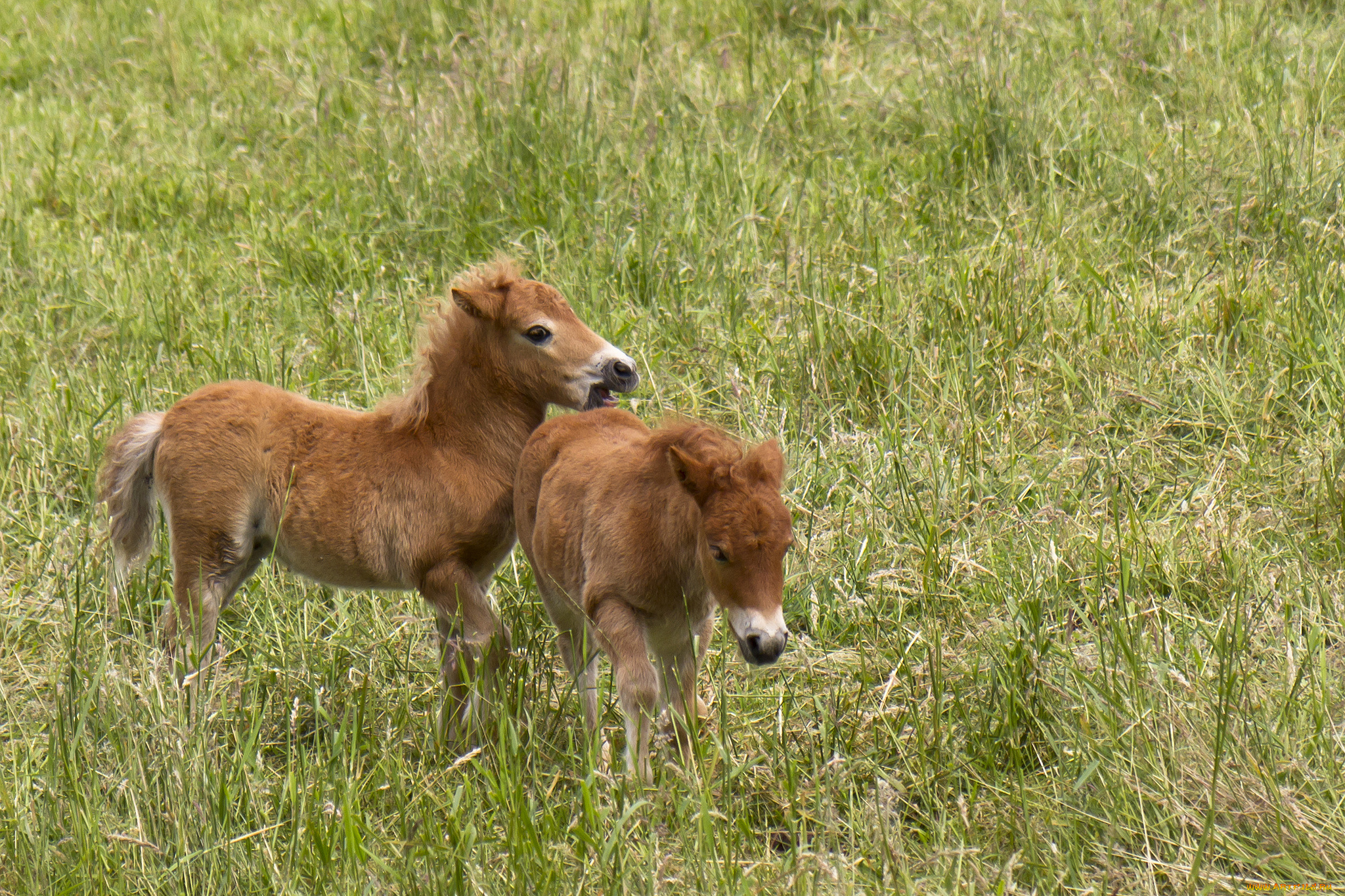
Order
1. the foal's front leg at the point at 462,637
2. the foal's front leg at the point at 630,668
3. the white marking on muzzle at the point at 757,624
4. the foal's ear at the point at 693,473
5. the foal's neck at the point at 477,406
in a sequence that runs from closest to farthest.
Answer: the white marking on muzzle at the point at 757,624, the foal's ear at the point at 693,473, the foal's front leg at the point at 630,668, the foal's front leg at the point at 462,637, the foal's neck at the point at 477,406

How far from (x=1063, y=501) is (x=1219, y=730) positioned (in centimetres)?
152

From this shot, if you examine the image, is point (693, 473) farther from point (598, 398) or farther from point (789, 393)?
point (789, 393)

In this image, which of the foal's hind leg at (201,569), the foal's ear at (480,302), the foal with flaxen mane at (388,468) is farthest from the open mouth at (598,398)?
the foal's hind leg at (201,569)

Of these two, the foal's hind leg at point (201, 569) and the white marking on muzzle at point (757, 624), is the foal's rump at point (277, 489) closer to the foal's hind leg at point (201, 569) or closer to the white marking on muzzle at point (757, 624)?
the foal's hind leg at point (201, 569)

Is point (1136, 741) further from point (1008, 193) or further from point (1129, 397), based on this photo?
point (1008, 193)

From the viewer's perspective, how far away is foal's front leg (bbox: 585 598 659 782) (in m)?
2.93

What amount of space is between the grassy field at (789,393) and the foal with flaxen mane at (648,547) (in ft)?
0.52

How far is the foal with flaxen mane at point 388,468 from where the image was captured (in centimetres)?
348

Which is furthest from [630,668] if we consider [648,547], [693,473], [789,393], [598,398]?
[789,393]


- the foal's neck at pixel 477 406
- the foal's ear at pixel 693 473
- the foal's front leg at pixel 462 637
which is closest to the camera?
the foal's ear at pixel 693 473

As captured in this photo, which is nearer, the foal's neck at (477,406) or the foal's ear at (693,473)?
the foal's ear at (693,473)

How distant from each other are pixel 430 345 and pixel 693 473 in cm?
135

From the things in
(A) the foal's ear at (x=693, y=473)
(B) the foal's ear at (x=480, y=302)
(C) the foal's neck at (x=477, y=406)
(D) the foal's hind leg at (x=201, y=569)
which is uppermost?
(A) the foal's ear at (x=693, y=473)

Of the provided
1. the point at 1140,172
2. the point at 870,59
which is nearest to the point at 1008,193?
the point at 1140,172
